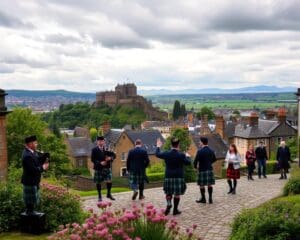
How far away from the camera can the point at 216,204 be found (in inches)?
603

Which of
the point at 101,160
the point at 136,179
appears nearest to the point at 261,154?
the point at 136,179

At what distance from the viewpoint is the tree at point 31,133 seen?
141ft

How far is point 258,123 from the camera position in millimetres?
66750

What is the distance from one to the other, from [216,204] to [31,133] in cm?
3275

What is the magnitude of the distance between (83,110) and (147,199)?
543ft

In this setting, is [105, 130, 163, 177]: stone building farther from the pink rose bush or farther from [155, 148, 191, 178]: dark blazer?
the pink rose bush

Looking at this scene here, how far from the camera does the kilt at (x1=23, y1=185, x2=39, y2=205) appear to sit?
11.0 m

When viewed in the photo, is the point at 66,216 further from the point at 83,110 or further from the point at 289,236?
the point at 83,110

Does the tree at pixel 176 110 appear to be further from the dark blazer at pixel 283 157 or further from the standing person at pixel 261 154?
the dark blazer at pixel 283 157

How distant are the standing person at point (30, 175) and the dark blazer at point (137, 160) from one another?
5069 mm

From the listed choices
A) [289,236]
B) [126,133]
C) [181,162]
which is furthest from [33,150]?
[126,133]

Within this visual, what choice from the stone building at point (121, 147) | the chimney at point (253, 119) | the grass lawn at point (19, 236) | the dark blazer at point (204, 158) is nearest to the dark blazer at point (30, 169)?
the grass lawn at point (19, 236)

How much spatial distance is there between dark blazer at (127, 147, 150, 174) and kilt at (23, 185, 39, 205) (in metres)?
5.17

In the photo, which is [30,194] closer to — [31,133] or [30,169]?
[30,169]
